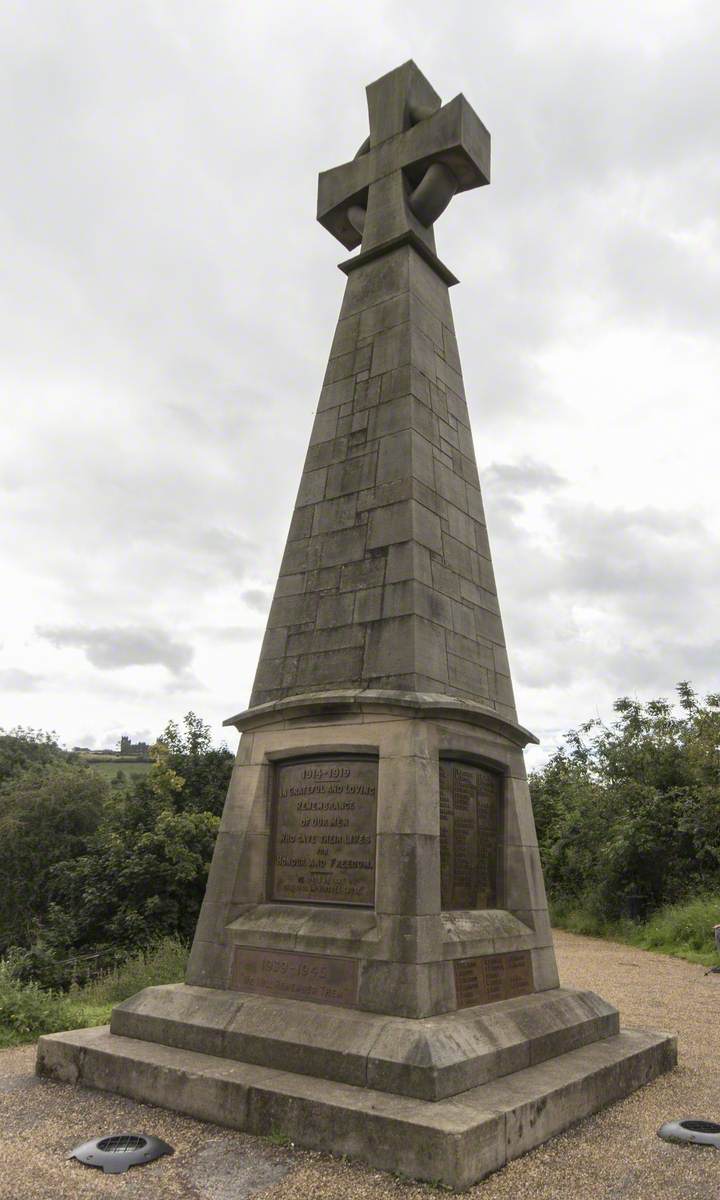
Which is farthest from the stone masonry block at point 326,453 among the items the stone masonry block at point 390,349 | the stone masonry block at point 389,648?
the stone masonry block at point 389,648

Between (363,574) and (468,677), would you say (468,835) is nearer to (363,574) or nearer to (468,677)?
(468,677)

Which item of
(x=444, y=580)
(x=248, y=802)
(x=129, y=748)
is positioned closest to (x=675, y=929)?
(x=444, y=580)

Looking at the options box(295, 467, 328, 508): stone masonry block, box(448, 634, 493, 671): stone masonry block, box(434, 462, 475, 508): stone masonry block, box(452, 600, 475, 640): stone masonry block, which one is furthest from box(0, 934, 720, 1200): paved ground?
box(295, 467, 328, 508): stone masonry block

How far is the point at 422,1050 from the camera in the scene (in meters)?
5.21

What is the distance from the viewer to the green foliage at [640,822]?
57.0 feet

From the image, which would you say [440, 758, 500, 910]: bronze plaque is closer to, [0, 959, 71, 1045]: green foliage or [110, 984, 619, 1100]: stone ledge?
[110, 984, 619, 1100]: stone ledge

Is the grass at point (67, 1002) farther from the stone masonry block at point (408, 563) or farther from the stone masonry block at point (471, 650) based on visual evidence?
the stone masonry block at point (408, 563)

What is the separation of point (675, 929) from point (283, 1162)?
1239 centimetres

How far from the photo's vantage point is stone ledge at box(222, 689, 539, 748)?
652cm

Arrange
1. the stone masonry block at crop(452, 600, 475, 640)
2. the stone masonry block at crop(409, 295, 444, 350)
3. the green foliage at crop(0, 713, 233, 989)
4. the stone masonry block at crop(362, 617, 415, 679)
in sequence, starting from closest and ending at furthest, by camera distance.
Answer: the stone masonry block at crop(362, 617, 415, 679) → the stone masonry block at crop(452, 600, 475, 640) → the stone masonry block at crop(409, 295, 444, 350) → the green foliage at crop(0, 713, 233, 989)

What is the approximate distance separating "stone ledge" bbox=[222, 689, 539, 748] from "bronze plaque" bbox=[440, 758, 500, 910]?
426 mm

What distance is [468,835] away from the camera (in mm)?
7008

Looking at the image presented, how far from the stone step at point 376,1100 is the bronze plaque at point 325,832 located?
1350 millimetres

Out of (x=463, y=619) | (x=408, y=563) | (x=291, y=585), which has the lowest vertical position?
(x=463, y=619)
